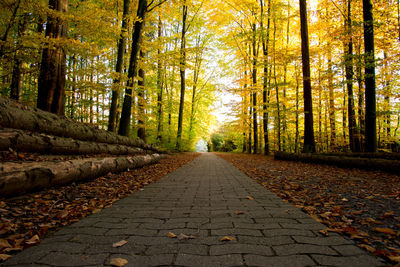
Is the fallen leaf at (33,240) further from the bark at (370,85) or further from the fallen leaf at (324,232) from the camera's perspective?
the bark at (370,85)

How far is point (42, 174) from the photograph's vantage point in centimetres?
331

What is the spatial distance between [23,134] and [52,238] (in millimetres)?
2974

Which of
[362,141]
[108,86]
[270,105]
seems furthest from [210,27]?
[362,141]

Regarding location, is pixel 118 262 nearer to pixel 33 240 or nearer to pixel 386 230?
pixel 33 240

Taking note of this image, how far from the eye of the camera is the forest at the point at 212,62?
21.5 ft

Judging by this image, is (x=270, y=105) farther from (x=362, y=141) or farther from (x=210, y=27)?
(x=210, y=27)

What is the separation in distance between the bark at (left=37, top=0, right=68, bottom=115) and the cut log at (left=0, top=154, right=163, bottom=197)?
9.87 feet

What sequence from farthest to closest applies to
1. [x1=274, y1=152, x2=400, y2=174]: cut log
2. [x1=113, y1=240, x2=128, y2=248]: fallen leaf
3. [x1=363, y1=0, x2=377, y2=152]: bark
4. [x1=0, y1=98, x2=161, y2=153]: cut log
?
1. [x1=363, y1=0, x2=377, y2=152]: bark
2. [x1=274, y1=152, x2=400, y2=174]: cut log
3. [x1=0, y1=98, x2=161, y2=153]: cut log
4. [x1=113, y1=240, x2=128, y2=248]: fallen leaf

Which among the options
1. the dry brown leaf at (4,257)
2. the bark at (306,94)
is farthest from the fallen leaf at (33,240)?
the bark at (306,94)

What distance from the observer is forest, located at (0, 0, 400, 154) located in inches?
258

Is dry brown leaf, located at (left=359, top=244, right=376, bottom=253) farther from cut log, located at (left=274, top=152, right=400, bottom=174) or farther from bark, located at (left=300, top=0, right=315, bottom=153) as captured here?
bark, located at (left=300, top=0, right=315, bottom=153)

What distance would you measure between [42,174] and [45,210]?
74 centimetres

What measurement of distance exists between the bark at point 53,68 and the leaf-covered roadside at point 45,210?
3624 millimetres

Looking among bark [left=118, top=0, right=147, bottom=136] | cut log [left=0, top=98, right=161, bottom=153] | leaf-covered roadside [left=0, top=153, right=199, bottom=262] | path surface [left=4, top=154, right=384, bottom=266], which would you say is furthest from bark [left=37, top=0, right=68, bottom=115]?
path surface [left=4, top=154, right=384, bottom=266]
